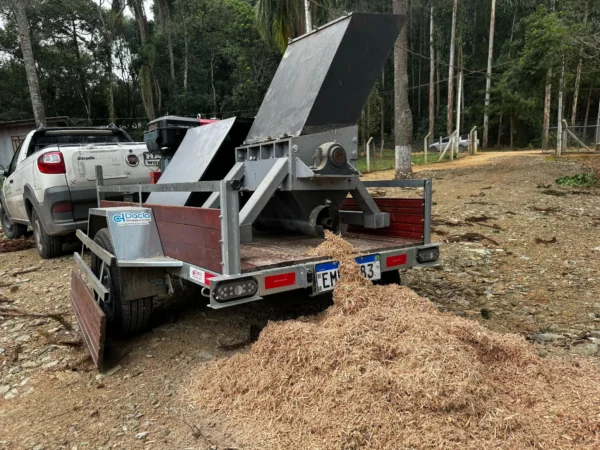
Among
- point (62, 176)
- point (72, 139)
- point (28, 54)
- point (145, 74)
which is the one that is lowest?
point (62, 176)

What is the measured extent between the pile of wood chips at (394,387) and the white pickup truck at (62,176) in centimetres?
425

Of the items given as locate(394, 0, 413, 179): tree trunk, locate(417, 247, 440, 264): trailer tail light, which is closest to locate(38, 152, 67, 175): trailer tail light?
locate(417, 247, 440, 264): trailer tail light

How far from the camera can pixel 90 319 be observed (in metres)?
3.45

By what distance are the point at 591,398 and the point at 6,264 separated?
26.0 feet

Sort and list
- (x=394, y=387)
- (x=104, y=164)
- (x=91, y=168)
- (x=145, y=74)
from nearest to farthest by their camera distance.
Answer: (x=394, y=387) < (x=91, y=168) < (x=104, y=164) < (x=145, y=74)

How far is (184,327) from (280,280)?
4.86 feet

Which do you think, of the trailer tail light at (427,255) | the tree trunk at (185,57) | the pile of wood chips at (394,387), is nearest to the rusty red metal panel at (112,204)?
the pile of wood chips at (394,387)

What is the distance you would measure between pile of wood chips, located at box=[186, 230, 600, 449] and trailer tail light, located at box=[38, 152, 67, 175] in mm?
4441

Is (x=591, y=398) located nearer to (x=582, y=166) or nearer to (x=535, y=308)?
(x=535, y=308)

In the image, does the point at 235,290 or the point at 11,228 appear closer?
the point at 235,290

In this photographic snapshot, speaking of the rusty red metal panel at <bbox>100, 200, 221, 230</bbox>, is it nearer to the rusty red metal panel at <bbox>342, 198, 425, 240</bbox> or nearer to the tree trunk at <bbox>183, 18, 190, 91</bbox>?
the rusty red metal panel at <bbox>342, 198, 425, 240</bbox>

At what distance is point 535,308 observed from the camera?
4.31 m

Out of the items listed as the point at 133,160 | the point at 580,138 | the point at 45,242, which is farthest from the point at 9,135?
the point at 580,138

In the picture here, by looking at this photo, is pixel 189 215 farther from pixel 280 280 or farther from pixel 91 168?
pixel 91 168
